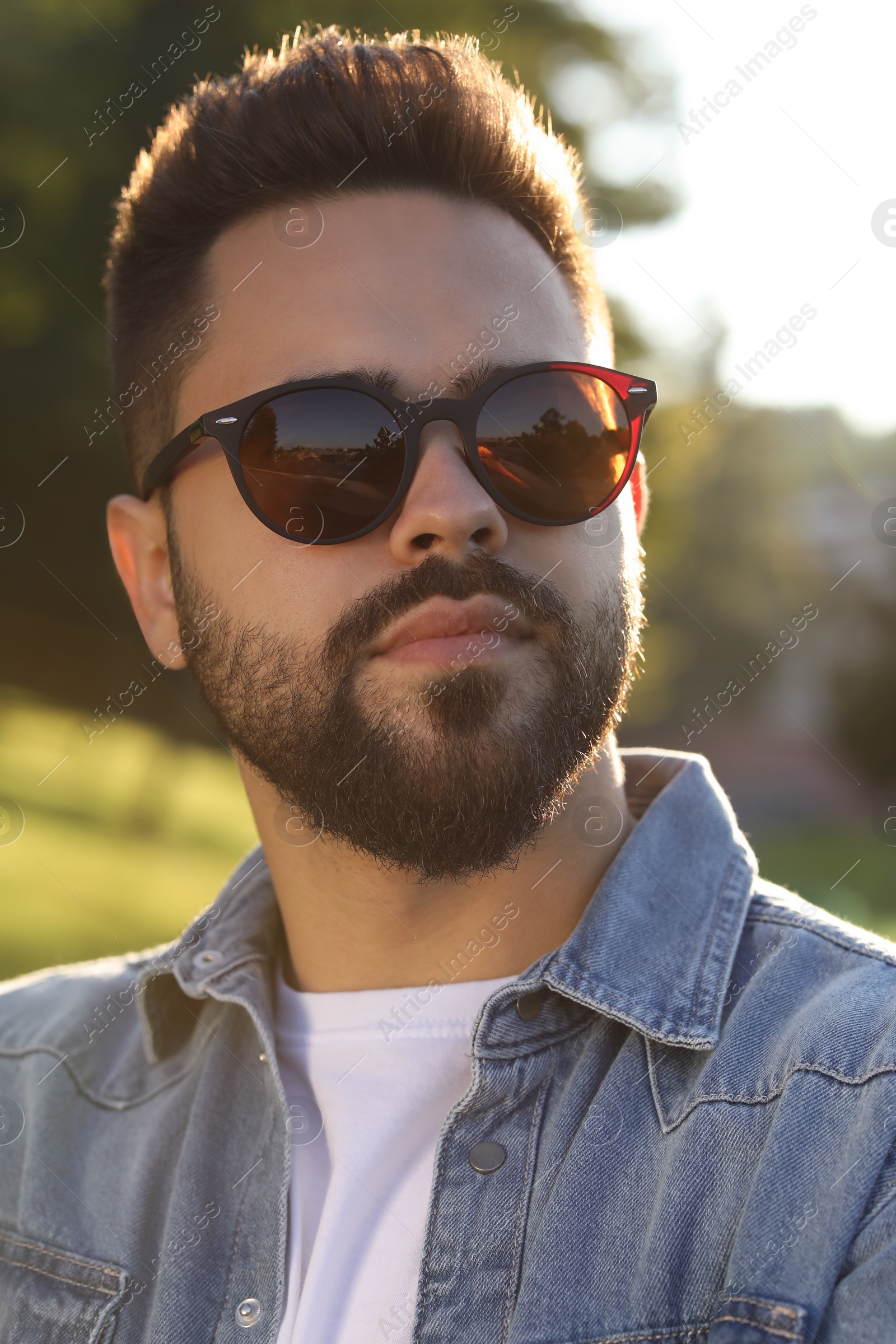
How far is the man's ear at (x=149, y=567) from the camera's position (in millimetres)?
2518

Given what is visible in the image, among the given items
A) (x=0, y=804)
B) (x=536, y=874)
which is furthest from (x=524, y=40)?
(x=536, y=874)

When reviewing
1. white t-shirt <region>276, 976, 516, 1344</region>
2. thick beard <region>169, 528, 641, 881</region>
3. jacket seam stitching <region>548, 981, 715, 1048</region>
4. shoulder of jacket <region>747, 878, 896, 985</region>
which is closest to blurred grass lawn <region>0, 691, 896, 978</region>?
white t-shirt <region>276, 976, 516, 1344</region>

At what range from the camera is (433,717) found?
6.18 ft

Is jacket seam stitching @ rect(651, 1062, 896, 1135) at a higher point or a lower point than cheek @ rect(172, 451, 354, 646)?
lower

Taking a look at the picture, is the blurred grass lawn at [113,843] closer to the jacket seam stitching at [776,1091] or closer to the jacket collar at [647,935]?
the jacket collar at [647,935]

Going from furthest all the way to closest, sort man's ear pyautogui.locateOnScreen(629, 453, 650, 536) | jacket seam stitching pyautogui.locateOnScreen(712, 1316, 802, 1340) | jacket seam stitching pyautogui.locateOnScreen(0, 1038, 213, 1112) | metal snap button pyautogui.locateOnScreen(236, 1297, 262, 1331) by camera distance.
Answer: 1. man's ear pyautogui.locateOnScreen(629, 453, 650, 536)
2. jacket seam stitching pyautogui.locateOnScreen(0, 1038, 213, 1112)
3. metal snap button pyautogui.locateOnScreen(236, 1297, 262, 1331)
4. jacket seam stitching pyautogui.locateOnScreen(712, 1316, 802, 1340)

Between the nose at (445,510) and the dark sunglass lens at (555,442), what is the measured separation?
0.17ft

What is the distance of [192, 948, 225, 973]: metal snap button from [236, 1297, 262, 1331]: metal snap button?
66 centimetres

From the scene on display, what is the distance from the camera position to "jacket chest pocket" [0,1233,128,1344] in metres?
1.87

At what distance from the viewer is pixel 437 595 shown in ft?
6.24

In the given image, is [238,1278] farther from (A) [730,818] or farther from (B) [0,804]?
(B) [0,804]

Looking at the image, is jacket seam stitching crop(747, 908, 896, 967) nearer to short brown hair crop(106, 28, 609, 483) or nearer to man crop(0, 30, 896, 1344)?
man crop(0, 30, 896, 1344)

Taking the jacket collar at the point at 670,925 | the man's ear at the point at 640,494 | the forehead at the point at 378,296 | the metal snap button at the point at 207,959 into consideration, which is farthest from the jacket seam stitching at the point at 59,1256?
the man's ear at the point at 640,494

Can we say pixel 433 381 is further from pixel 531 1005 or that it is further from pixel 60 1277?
pixel 60 1277
